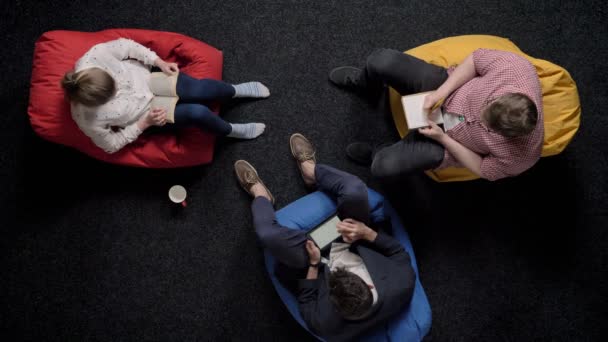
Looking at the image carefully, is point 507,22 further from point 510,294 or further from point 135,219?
point 135,219

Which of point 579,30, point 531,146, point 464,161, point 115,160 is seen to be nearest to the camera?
point 531,146

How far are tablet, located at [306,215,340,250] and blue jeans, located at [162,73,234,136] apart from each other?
28.4 inches

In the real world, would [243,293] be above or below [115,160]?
below

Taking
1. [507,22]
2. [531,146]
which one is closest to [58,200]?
[531,146]

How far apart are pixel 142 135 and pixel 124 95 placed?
29 cm

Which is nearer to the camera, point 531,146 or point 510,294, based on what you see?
point 531,146

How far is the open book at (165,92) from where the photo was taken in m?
1.84

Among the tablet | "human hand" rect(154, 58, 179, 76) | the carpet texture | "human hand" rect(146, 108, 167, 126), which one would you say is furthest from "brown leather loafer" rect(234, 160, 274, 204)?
"human hand" rect(154, 58, 179, 76)

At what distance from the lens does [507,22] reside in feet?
7.32

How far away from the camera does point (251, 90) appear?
215cm

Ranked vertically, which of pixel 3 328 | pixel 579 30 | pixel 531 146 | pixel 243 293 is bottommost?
pixel 3 328

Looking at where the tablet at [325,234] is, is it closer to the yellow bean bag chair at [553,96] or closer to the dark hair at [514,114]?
the yellow bean bag chair at [553,96]

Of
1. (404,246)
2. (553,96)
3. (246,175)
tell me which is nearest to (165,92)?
(246,175)

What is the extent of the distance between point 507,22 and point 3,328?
3.40 meters
